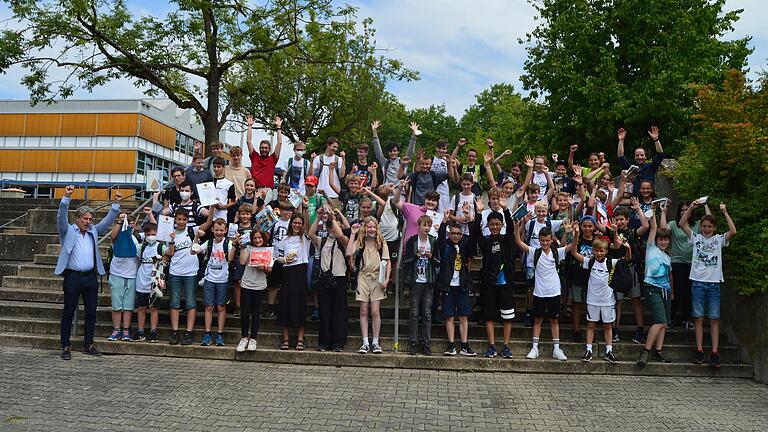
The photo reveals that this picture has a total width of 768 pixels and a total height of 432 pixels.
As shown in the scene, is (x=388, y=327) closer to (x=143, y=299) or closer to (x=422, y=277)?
(x=422, y=277)

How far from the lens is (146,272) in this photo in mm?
8070

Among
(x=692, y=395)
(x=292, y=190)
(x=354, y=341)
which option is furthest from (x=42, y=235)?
(x=692, y=395)

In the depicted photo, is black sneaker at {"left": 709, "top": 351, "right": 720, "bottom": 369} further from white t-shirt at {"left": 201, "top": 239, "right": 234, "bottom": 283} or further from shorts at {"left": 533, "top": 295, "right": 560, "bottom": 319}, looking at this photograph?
white t-shirt at {"left": 201, "top": 239, "right": 234, "bottom": 283}

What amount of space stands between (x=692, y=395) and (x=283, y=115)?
19863mm

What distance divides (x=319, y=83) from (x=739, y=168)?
57.5 ft

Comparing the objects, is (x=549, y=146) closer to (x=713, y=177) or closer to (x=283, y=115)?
(x=283, y=115)

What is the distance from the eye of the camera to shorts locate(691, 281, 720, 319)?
24.5ft

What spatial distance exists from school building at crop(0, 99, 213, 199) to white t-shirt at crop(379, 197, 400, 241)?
52958 mm

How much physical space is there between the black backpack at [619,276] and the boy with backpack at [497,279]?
1.26m

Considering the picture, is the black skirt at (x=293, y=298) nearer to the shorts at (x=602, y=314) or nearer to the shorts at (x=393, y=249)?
the shorts at (x=393, y=249)

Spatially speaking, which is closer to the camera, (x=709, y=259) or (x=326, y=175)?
(x=709, y=259)

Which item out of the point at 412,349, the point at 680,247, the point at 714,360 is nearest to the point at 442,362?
the point at 412,349

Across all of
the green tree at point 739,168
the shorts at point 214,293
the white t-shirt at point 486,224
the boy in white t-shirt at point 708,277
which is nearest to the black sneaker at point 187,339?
the shorts at point 214,293

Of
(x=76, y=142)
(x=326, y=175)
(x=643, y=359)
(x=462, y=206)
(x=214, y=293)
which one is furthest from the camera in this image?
(x=76, y=142)
